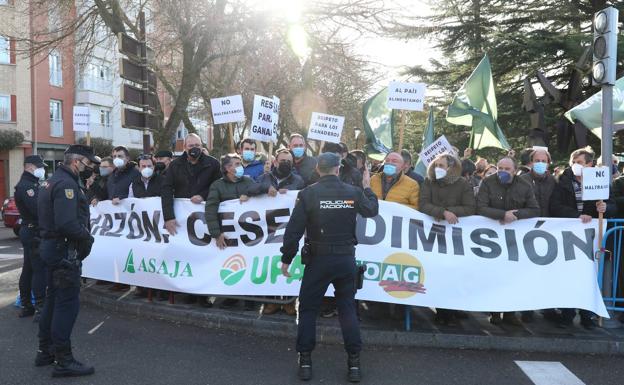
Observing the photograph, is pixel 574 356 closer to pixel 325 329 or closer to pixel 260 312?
pixel 325 329

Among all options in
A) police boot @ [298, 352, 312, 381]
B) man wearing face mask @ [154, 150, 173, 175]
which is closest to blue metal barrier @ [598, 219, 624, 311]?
police boot @ [298, 352, 312, 381]

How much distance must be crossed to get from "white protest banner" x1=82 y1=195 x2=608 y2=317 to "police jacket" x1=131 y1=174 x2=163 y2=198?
3.95 feet

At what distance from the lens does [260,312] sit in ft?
20.9

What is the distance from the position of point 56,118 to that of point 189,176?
95.6ft

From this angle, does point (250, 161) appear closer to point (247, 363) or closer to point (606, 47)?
point (247, 363)

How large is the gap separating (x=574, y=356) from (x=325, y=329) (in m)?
2.41

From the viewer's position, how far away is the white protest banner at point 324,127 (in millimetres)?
8211

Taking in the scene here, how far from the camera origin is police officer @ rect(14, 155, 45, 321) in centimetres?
639

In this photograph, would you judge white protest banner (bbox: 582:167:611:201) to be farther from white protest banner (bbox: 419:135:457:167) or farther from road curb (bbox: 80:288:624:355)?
white protest banner (bbox: 419:135:457:167)

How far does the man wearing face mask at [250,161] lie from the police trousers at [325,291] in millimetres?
2740

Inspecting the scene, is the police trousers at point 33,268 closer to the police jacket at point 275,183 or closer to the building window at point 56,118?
the police jacket at point 275,183

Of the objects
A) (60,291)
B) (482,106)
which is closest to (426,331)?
(60,291)

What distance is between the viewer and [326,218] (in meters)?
4.56

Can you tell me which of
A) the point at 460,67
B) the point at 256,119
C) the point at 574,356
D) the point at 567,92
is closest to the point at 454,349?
the point at 574,356
